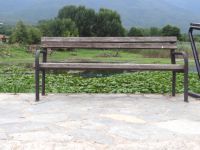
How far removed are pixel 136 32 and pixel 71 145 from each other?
5162 cm

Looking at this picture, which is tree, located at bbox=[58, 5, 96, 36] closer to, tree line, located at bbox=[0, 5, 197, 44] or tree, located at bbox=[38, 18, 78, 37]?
tree line, located at bbox=[0, 5, 197, 44]

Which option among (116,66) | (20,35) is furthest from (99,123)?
(20,35)

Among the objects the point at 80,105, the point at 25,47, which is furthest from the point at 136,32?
the point at 80,105

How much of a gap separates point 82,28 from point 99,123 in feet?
188

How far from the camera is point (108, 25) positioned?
61500 millimetres

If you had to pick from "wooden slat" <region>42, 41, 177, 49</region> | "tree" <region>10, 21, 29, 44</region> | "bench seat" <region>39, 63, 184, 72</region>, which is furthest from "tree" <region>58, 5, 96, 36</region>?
"bench seat" <region>39, 63, 184, 72</region>

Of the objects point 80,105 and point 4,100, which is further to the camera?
point 4,100

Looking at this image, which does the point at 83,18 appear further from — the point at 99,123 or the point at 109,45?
the point at 99,123

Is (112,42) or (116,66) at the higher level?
(112,42)

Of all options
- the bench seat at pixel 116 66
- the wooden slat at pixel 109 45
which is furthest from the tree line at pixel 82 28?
the bench seat at pixel 116 66

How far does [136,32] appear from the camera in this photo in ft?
182

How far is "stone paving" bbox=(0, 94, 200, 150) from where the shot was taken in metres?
4.48

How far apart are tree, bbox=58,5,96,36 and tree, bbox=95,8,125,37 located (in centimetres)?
77

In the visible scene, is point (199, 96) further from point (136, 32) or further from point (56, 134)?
point (136, 32)
